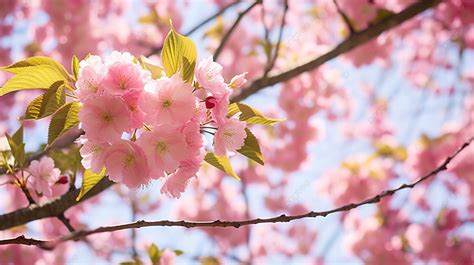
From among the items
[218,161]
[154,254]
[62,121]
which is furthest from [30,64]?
[154,254]

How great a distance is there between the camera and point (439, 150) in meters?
3.68

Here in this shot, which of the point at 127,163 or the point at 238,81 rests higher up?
the point at 238,81

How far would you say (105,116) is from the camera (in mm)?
1045

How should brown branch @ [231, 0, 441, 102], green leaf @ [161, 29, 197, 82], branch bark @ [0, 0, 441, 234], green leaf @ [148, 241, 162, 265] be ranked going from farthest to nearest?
1. brown branch @ [231, 0, 441, 102]
2. green leaf @ [148, 241, 162, 265]
3. branch bark @ [0, 0, 441, 234]
4. green leaf @ [161, 29, 197, 82]

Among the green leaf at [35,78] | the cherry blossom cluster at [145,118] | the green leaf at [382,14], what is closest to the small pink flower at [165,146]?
the cherry blossom cluster at [145,118]

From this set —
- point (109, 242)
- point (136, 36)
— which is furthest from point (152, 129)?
point (109, 242)

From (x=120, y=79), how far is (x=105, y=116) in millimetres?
74

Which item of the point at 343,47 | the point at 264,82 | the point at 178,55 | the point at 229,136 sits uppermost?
the point at 343,47

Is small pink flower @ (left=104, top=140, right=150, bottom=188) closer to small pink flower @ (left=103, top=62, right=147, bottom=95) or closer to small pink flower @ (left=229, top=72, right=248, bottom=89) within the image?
small pink flower @ (left=103, top=62, right=147, bottom=95)

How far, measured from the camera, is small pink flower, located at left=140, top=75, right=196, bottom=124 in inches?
42.4

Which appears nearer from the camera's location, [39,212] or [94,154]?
[94,154]

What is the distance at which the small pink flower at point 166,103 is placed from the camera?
3.54 feet

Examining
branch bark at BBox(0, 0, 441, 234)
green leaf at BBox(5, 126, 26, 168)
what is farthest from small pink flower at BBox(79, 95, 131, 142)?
branch bark at BBox(0, 0, 441, 234)

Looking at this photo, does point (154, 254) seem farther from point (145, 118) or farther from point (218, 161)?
point (145, 118)
